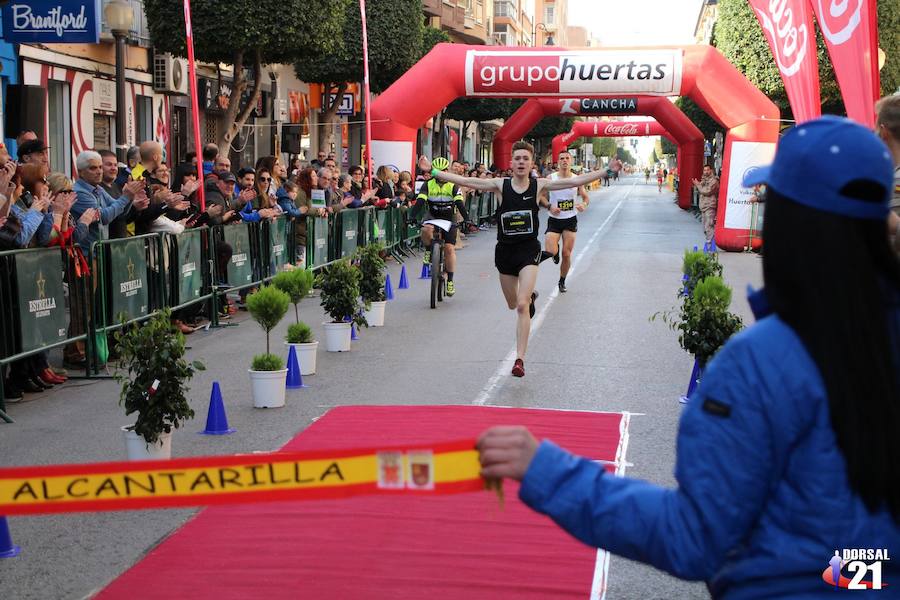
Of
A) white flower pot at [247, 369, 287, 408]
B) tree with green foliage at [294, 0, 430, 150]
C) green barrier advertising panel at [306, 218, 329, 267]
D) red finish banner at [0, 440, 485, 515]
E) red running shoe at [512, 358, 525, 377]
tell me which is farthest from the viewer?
tree with green foliage at [294, 0, 430, 150]

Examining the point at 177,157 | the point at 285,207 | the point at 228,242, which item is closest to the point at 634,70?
the point at 177,157

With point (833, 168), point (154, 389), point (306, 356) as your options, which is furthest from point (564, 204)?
point (833, 168)

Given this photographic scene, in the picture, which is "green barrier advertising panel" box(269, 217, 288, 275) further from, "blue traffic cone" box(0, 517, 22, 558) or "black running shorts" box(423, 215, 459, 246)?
"blue traffic cone" box(0, 517, 22, 558)

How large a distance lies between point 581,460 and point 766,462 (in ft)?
1.18

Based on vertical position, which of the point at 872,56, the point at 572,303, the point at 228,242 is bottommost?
the point at 572,303

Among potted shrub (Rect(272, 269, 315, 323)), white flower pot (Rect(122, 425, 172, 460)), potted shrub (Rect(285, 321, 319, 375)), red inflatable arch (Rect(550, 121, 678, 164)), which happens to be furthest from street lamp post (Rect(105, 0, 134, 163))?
red inflatable arch (Rect(550, 121, 678, 164))

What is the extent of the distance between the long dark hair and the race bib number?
886 centimetres

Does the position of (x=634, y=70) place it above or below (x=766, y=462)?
above

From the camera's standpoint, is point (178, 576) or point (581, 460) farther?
point (178, 576)

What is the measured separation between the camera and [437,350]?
12.1 m

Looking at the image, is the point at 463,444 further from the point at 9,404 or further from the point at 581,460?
the point at 9,404

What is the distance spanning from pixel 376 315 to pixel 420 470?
11497mm

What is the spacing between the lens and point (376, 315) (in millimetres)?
13938

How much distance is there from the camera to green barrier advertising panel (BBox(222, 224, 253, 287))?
14.4 metres
